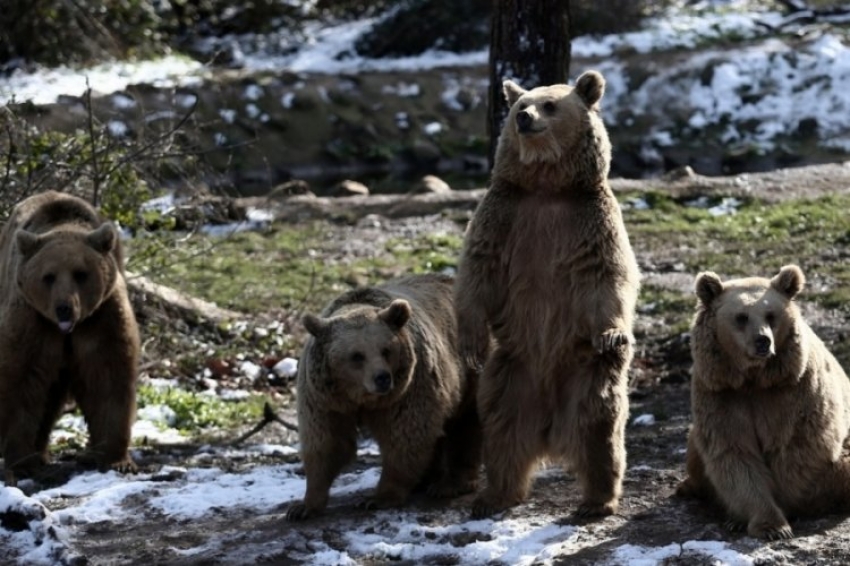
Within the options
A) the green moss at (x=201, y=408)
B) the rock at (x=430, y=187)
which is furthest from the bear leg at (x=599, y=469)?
the rock at (x=430, y=187)

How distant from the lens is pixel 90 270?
29.9 feet

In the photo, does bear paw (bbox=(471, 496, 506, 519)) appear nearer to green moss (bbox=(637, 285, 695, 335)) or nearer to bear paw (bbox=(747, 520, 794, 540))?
bear paw (bbox=(747, 520, 794, 540))

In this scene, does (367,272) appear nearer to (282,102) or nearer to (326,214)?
(326,214)

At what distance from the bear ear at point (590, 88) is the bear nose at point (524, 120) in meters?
0.41

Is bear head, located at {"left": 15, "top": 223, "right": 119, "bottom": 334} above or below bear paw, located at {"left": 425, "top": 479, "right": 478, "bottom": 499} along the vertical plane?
above

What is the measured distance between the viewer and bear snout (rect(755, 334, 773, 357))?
6.91 metres

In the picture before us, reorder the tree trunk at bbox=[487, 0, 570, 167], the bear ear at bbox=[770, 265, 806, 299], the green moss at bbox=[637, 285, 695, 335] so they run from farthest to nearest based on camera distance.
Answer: the green moss at bbox=[637, 285, 695, 335]
the tree trunk at bbox=[487, 0, 570, 167]
the bear ear at bbox=[770, 265, 806, 299]

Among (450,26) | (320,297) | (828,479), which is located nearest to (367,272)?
(320,297)

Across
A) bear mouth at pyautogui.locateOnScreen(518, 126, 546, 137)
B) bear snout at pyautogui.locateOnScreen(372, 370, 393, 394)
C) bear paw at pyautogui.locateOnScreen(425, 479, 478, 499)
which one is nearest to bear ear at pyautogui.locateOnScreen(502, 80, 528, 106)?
bear mouth at pyautogui.locateOnScreen(518, 126, 546, 137)

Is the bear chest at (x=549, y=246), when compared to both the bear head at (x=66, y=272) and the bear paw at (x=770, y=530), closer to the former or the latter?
the bear paw at (x=770, y=530)

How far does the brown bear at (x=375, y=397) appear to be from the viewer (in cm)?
779

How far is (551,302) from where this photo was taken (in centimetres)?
770

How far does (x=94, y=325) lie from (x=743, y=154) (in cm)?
1431

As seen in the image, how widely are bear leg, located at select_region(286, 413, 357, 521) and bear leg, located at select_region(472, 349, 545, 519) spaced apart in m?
0.78
